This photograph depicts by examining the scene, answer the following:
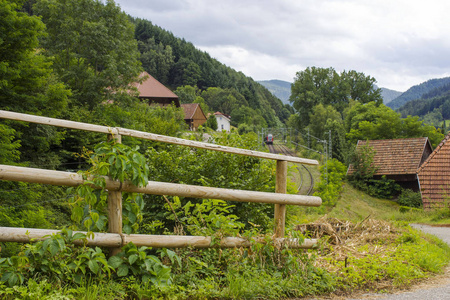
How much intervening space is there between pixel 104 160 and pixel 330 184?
34.5m

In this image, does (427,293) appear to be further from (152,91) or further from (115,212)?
(152,91)

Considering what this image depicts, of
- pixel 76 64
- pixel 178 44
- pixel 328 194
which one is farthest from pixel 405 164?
pixel 178 44

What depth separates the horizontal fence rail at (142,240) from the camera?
2.99 metres

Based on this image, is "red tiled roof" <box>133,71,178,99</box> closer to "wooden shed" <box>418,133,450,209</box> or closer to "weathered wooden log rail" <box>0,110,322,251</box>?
"wooden shed" <box>418,133,450,209</box>

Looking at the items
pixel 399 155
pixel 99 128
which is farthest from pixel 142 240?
pixel 399 155

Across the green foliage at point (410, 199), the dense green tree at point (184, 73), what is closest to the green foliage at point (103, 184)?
the green foliage at point (410, 199)

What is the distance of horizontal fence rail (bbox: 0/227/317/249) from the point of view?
2992mm

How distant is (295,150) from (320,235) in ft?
206

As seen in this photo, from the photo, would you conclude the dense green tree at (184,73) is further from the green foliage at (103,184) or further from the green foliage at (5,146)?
the green foliage at (103,184)

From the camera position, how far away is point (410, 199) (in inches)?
1465

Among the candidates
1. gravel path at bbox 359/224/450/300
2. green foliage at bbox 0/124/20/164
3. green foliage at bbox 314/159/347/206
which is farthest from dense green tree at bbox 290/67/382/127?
gravel path at bbox 359/224/450/300

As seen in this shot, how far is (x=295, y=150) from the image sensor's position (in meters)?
67.9

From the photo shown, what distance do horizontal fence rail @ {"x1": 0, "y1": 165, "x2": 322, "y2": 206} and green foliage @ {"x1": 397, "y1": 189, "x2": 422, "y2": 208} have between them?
35611 mm

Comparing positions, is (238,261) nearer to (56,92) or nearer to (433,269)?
(433,269)
